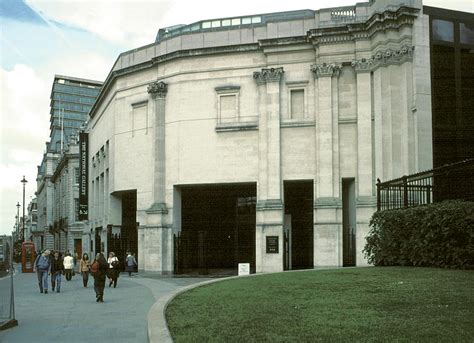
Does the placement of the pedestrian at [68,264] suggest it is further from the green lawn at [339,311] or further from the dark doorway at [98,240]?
the dark doorway at [98,240]

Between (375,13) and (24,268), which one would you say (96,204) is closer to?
(24,268)

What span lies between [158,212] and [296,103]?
436 inches

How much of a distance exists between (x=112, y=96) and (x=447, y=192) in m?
31.2

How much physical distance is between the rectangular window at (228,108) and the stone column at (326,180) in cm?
542

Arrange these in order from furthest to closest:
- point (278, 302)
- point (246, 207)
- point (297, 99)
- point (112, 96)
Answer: point (112, 96), point (246, 207), point (297, 99), point (278, 302)

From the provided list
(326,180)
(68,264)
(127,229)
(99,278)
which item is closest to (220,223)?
(127,229)

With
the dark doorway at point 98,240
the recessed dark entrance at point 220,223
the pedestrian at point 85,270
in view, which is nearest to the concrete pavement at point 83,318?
the pedestrian at point 85,270

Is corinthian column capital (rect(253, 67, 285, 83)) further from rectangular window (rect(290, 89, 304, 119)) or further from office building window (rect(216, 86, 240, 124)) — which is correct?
office building window (rect(216, 86, 240, 124))

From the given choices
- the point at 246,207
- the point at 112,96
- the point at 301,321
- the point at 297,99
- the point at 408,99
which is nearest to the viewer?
the point at 301,321

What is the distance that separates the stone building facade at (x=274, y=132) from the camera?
35.4m

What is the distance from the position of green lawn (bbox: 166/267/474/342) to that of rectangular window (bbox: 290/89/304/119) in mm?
21637

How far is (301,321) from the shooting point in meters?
10.9

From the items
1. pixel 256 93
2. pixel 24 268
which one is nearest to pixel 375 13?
pixel 256 93

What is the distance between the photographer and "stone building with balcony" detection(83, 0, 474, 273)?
35.4 m
